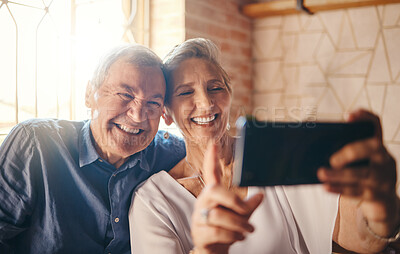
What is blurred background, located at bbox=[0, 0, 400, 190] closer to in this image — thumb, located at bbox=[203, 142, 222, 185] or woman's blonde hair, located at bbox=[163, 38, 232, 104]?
woman's blonde hair, located at bbox=[163, 38, 232, 104]

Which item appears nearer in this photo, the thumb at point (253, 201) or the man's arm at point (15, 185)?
the thumb at point (253, 201)

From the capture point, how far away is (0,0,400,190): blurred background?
3.47 feet

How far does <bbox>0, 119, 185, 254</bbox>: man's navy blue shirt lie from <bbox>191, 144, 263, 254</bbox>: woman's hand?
28cm

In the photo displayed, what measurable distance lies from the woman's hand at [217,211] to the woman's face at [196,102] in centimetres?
28

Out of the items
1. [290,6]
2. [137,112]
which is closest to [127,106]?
[137,112]

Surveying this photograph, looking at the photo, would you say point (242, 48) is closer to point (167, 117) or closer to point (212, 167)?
point (167, 117)

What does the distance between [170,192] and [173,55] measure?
0.31 meters

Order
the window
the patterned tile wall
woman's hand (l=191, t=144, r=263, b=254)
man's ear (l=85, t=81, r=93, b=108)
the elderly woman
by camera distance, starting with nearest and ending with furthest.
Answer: woman's hand (l=191, t=144, r=263, b=254)
the elderly woman
man's ear (l=85, t=81, r=93, b=108)
the window
the patterned tile wall

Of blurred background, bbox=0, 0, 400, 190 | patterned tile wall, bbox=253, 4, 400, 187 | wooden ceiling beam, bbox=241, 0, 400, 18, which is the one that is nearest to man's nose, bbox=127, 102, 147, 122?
blurred background, bbox=0, 0, 400, 190

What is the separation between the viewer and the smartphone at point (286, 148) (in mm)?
503

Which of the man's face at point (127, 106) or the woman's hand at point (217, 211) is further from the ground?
the man's face at point (127, 106)

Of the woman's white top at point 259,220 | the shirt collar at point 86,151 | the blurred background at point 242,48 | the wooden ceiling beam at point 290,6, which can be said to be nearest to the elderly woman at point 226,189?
the woman's white top at point 259,220

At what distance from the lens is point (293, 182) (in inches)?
21.4

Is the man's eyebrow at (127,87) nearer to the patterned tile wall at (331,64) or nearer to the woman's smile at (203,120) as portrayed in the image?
the woman's smile at (203,120)
